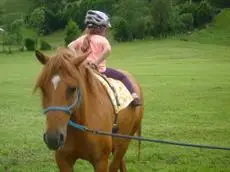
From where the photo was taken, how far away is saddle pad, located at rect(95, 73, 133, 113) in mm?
5707

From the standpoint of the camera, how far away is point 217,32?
217 feet

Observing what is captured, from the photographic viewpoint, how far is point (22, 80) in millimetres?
25453

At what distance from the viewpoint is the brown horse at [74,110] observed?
173 inches

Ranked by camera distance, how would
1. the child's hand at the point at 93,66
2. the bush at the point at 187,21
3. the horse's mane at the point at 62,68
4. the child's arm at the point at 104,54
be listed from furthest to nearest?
the bush at the point at 187,21 → the child's arm at the point at 104,54 → the child's hand at the point at 93,66 → the horse's mane at the point at 62,68

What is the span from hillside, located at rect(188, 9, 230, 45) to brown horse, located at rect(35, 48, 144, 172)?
55245 millimetres

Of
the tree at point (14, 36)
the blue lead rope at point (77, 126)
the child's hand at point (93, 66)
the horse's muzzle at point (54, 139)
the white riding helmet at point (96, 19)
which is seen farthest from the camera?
the tree at point (14, 36)

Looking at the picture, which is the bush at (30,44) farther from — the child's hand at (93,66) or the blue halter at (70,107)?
the blue halter at (70,107)

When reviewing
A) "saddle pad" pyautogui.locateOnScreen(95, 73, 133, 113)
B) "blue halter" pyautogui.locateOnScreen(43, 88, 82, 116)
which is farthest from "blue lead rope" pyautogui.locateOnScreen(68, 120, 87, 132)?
"saddle pad" pyautogui.locateOnScreen(95, 73, 133, 113)

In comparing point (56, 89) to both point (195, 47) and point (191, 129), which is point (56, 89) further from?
point (195, 47)

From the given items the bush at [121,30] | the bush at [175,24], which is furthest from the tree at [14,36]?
the bush at [175,24]

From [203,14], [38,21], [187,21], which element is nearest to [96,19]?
[187,21]

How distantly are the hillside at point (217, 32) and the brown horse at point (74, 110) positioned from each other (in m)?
55.2

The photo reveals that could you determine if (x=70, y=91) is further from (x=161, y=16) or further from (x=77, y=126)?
(x=161, y=16)

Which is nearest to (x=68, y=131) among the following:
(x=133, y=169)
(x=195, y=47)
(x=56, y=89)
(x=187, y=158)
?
(x=56, y=89)
